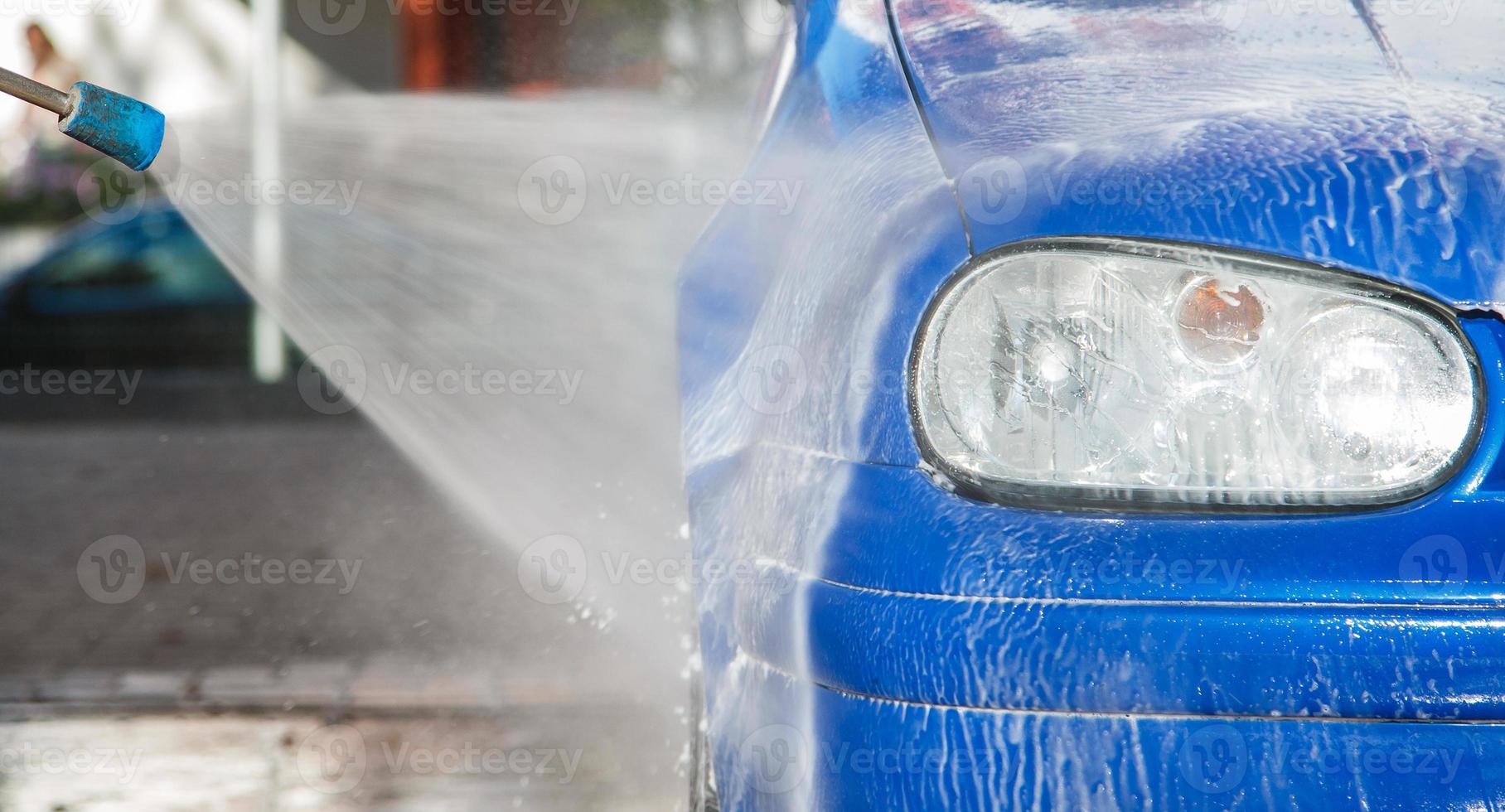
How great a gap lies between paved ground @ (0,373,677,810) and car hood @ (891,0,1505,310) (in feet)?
5.50

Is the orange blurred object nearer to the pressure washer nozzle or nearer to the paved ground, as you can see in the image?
the pressure washer nozzle

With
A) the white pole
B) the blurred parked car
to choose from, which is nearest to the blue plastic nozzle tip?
the white pole

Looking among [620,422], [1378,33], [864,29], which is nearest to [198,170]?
[620,422]

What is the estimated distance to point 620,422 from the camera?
20.8ft

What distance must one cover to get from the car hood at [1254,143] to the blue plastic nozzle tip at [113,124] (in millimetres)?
1017

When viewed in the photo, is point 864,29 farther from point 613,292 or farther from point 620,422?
point 613,292

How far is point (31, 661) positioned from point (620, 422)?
3.01m

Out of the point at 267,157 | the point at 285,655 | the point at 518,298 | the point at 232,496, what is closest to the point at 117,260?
the point at 267,157

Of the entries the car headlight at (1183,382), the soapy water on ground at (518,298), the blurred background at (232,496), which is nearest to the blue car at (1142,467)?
the car headlight at (1183,382)

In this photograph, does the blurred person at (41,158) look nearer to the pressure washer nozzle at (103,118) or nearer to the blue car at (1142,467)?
the pressure washer nozzle at (103,118)

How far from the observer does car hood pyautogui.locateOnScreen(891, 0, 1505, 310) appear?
1.42 metres

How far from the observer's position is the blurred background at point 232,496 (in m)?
3.07

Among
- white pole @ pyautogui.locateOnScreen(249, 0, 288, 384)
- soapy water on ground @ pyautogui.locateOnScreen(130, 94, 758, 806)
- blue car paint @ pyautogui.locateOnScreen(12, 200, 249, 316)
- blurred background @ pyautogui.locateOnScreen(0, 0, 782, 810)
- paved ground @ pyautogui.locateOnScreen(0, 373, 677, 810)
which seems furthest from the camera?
blue car paint @ pyautogui.locateOnScreen(12, 200, 249, 316)

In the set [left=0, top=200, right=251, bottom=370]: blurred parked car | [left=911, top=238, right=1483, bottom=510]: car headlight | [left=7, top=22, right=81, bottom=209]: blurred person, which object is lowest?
[left=911, top=238, right=1483, bottom=510]: car headlight
